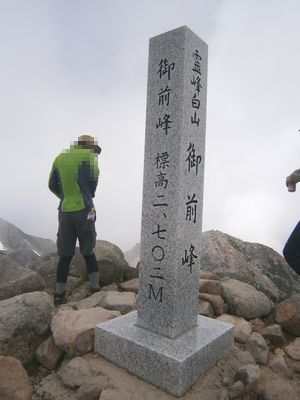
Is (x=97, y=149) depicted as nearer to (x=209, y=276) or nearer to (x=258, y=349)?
(x=209, y=276)

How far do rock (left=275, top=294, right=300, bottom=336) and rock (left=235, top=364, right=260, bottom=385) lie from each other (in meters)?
1.68

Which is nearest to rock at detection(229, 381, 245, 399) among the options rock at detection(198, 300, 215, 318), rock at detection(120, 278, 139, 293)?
rock at detection(198, 300, 215, 318)

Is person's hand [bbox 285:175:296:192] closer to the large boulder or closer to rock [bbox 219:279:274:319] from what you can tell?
rock [bbox 219:279:274:319]

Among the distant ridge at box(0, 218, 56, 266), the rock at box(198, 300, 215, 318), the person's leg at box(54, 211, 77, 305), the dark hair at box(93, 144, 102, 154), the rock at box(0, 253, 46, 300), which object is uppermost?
the dark hair at box(93, 144, 102, 154)

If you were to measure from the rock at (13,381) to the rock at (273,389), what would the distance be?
2.27 m

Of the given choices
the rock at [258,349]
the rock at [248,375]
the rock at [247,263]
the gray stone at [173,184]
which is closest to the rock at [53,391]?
the gray stone at [173,184]

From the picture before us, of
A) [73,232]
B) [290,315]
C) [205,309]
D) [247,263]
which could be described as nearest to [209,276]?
[247,263]

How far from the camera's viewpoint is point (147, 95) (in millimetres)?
3850

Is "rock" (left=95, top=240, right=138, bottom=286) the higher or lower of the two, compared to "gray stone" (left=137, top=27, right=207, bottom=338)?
lower

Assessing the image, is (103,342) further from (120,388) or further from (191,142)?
(191,142)

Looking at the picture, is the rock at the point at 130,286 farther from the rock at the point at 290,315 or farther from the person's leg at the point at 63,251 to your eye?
the rock at the point at 290,315

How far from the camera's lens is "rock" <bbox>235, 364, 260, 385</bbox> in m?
3.06

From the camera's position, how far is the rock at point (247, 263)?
20.7 ft

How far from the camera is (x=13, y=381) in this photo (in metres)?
3.20
